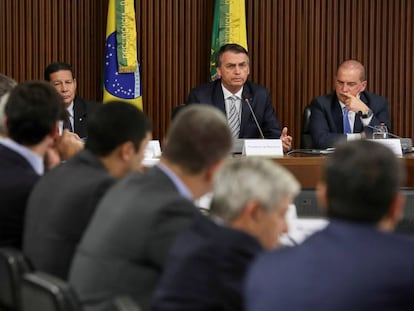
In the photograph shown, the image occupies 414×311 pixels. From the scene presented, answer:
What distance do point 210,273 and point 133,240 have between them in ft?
1.52

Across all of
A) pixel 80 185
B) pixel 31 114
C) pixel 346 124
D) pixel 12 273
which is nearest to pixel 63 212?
pixel 80 185

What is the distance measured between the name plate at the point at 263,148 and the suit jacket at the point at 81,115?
1474 millimetres

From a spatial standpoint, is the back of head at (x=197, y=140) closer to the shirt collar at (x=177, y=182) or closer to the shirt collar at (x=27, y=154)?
the shirt collar at (x=177, y=182)

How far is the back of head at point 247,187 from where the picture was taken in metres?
2.30

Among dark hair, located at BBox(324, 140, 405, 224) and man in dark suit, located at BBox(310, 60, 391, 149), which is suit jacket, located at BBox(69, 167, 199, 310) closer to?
dark hair, located at BBox(324, 140, 405, 224)

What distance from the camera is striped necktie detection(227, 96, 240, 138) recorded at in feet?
23.9

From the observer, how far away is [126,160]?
3236mm

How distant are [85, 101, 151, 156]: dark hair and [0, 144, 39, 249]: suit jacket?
44 cm

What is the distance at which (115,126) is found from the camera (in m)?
3.18

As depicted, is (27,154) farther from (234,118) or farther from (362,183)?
(234,118)

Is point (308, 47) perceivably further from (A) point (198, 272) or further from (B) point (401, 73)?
(A) point (198, 272)

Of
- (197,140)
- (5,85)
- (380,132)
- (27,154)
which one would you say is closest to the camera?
(197,140)

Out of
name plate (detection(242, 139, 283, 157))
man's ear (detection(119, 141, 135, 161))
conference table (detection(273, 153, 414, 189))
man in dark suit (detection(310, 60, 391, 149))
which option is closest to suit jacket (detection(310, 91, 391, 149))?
man in dark suit (detection(310, 60, 391, 149))

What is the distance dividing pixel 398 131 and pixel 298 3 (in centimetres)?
167
